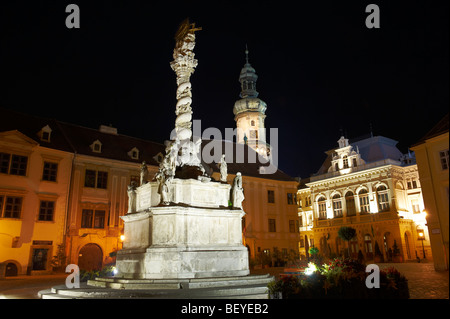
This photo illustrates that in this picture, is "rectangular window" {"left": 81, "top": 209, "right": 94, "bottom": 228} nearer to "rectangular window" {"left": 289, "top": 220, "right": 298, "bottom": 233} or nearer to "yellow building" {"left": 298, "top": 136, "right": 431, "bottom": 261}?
"rectangular window" {"left": 289, "top": 220, "right": 298, "bottom": 233}

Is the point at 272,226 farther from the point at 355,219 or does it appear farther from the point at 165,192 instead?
the point at 165,192

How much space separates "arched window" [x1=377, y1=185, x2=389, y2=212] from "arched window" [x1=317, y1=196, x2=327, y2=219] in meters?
8.27

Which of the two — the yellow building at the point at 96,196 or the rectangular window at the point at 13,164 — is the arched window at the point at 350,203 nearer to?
the yellow building at the point at 96,196

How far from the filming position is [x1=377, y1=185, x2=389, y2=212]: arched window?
4241cm

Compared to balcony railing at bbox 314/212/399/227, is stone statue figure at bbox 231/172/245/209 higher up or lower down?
lower down

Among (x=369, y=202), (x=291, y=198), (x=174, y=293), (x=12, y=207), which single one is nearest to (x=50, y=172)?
(x=12, y=207)

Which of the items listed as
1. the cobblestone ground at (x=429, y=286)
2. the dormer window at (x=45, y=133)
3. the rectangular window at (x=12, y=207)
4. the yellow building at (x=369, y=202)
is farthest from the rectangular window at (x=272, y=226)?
the rectangular window at (x=12, y=207)

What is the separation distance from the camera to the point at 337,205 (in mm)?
48562

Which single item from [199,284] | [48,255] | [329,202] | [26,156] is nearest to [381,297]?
[199,284]

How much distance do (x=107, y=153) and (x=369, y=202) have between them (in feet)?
104

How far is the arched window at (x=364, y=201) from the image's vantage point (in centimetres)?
4469

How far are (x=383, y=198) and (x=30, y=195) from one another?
123 ft

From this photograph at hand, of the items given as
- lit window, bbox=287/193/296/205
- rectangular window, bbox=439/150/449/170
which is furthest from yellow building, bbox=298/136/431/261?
rectangular window, bbox=439/150/449/170

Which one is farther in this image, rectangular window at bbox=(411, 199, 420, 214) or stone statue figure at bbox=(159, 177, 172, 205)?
rectangular window at bbox=(411, 199, 420, 214)
